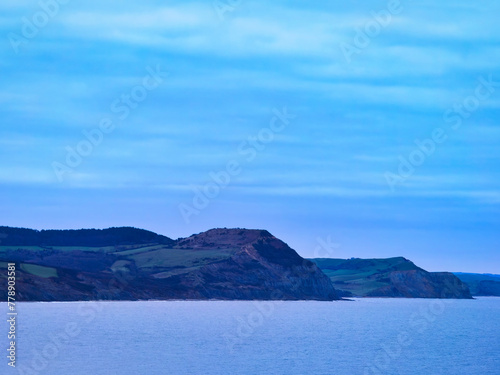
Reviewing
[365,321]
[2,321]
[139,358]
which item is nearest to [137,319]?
[2,321]

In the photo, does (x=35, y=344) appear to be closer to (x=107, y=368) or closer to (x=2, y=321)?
(x=107, y=368)

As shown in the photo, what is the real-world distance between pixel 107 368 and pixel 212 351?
20.0 m

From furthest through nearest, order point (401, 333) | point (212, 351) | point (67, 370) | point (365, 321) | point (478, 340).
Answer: point (365, 321), point (401, 333), point (478, 340), point (212, 351), point (67, 370)

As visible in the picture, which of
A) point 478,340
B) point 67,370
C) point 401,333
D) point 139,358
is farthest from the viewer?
point 401,333

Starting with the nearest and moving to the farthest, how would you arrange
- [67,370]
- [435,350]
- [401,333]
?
[67,370], [435,350], [401,333]

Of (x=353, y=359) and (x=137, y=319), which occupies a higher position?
(x=137, y=319)

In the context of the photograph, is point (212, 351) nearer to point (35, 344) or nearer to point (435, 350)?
point (35, 344)

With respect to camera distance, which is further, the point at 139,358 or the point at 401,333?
the point at 401,333

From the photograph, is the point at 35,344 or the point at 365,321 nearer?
the point at 35,344

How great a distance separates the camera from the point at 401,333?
433 feet

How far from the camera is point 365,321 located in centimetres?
16662

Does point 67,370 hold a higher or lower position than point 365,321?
lower

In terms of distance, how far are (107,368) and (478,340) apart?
65101 mm

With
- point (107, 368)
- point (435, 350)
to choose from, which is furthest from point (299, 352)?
point (107, 368)
